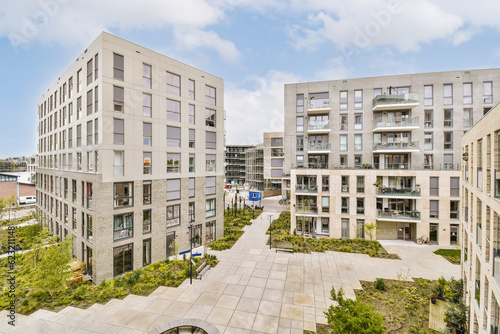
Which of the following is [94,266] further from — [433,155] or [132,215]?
[433,155]

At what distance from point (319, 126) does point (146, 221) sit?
1966 centimetres

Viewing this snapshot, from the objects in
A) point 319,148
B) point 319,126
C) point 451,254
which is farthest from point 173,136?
point 451,254

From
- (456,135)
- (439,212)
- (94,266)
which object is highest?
(456,135)

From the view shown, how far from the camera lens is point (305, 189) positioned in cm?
2412

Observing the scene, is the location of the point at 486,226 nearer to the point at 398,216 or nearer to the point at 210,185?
the point at 398,216

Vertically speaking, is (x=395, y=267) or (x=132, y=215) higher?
(x=132, y=215)

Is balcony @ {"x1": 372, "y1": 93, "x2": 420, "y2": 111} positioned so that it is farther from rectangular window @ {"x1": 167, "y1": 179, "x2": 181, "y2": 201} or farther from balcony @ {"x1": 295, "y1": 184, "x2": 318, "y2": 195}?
rectangular window @ {"x1": 167, "y1": 179, "x2": 181, "y2": 201}

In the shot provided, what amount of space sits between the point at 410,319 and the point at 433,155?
19151mm

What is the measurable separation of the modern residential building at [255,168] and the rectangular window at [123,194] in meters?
48.9

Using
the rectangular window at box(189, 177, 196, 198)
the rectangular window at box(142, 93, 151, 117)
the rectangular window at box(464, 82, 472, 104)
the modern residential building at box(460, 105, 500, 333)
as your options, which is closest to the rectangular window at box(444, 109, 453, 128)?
the rectangular window at box(464, 82, 472, 104)

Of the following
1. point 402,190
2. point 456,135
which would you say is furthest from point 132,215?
point 456,135

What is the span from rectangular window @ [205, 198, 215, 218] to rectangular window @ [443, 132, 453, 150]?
2454cm

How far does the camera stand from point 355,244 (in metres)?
21.6

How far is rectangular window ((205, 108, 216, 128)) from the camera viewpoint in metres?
21.8
